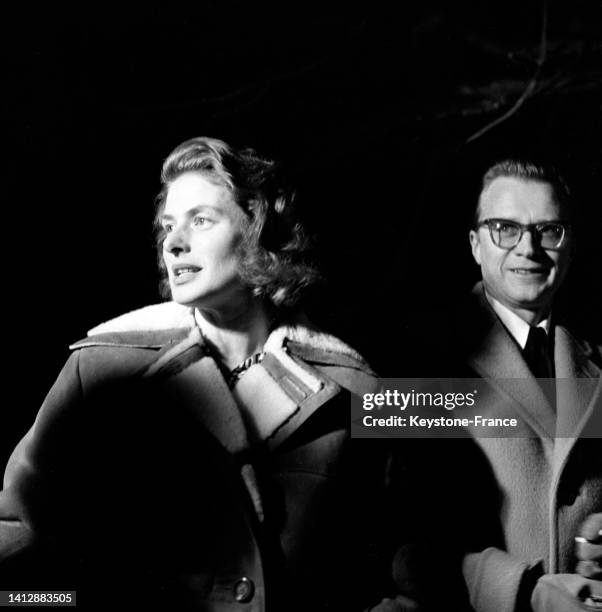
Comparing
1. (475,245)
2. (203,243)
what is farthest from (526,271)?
(203,243)

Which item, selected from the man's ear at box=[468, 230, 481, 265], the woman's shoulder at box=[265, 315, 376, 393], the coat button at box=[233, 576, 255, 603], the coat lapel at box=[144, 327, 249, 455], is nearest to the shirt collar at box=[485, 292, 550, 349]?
the man's ear at box=[468, 230, 481, 265]

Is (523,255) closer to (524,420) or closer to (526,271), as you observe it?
(526,271)

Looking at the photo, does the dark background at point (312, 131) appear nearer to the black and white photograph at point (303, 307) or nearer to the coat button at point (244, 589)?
the black and white photograph at point (303, 307)

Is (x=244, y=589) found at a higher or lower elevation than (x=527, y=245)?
lower

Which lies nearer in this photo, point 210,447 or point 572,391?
point 210,447

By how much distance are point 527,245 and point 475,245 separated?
0.13 meters

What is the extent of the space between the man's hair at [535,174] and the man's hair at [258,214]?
42 centimetres

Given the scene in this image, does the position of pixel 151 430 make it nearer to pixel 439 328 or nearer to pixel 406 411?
pixel 406 411

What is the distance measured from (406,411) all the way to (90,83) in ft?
3.11

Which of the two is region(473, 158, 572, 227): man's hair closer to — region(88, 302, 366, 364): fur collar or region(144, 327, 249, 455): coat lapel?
region(88, 302, 366, 364): fur collar

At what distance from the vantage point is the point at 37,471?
172cm

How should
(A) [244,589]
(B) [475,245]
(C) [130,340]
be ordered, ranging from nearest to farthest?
(A) [244,589]
(C) [130,340]
(B) [475,245]

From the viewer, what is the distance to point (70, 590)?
68.6 inches

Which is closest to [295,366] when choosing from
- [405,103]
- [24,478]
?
[24,478]
